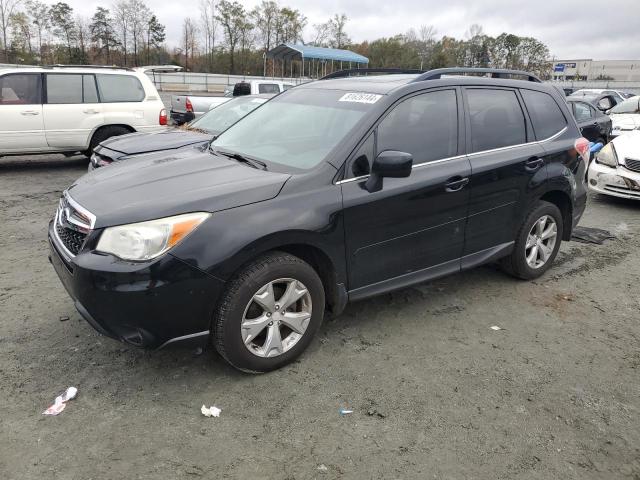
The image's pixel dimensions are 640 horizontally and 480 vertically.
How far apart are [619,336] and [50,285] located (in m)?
4.61

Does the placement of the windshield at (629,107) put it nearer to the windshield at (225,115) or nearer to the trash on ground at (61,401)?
the windshield at (225,115)

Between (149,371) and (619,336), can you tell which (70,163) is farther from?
(619,336)

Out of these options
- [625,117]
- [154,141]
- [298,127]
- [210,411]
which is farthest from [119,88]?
[625,117]

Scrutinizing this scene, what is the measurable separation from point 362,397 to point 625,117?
12639mm

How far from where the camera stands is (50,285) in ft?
13.9

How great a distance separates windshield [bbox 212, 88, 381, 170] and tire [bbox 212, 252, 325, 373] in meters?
0.73

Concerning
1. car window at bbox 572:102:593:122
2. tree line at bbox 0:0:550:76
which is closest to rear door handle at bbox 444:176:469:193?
car window at bbox 572:102:593:122

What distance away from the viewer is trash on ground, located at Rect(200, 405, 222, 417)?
2.71 m

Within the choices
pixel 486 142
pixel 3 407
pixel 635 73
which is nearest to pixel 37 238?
pixel 3 407

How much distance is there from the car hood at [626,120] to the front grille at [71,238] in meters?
12.6

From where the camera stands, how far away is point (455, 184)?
11.9 ft

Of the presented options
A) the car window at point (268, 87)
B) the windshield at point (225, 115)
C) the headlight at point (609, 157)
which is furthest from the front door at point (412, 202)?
the car window at point (268, 87)

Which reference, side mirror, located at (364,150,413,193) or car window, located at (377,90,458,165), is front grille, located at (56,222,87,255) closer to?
side mirror, located at (364,150,413,193)

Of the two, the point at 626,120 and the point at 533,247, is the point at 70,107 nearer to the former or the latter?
the point at 533,247
